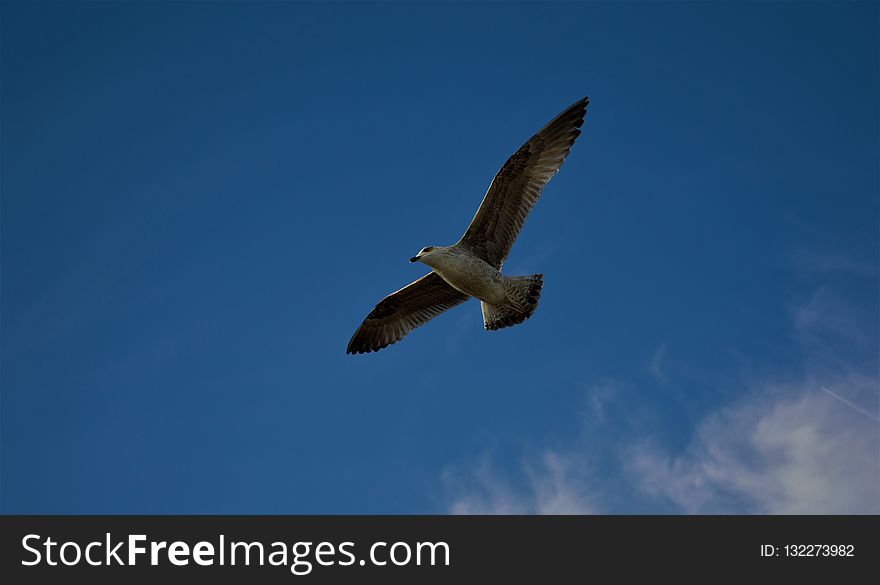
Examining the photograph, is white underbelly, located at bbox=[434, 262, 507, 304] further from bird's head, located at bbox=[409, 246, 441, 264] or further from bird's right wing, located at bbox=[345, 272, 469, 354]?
bird's right wing, located at bbox=[345, 272, 469, 354]

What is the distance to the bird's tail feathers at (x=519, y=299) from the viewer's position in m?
10.4

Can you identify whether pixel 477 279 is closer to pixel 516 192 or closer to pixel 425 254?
pixel 425 254

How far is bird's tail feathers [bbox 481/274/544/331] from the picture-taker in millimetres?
10398

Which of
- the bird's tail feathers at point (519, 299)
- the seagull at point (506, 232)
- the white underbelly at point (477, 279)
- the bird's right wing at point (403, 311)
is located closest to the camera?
the white underbelly at point (477, 279)

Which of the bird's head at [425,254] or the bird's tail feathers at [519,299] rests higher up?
the bird's head at [425,254]

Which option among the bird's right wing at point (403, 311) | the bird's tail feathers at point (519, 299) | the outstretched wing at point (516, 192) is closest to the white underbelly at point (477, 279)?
the bird's tail feathers at point (519, 299)

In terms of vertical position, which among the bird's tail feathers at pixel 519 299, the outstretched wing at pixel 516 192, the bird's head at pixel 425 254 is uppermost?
the outstretched wing at pixel 516 192

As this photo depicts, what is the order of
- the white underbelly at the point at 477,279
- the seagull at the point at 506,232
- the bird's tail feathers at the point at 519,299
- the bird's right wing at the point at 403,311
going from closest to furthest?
the white underbelly at the point at 477,279
the seagull at the point at 506,232
the bird's tail feathers at the point at 519,299
the bird's right wing at the point at 403,311

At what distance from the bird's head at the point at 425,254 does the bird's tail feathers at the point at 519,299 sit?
118cm

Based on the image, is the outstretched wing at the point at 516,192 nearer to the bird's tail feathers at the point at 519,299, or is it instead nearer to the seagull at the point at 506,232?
the seagull at the point at 506,232

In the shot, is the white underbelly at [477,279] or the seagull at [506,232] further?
the seagull at [506,232]
